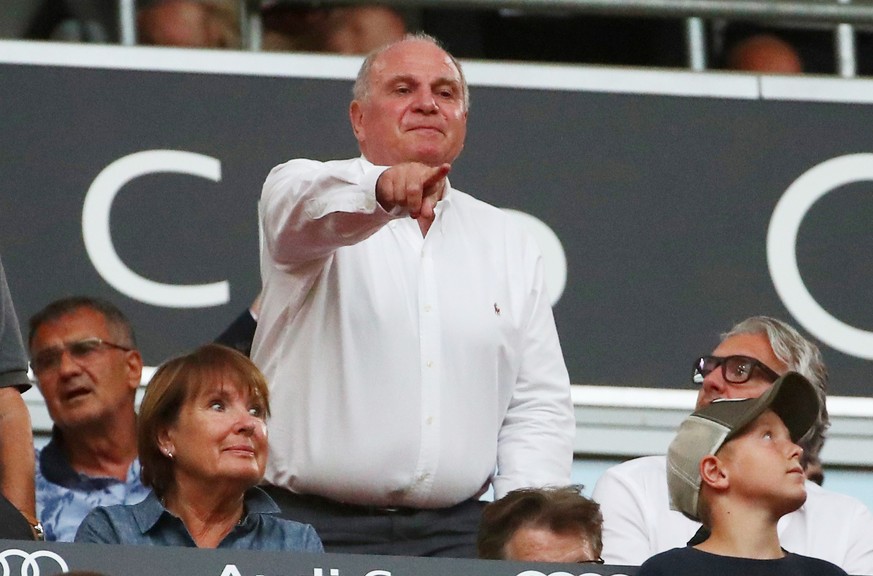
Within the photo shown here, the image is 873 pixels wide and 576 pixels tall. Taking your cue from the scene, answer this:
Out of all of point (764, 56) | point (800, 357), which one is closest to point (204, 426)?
point (800, 357)

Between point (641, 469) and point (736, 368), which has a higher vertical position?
point (736, 368)

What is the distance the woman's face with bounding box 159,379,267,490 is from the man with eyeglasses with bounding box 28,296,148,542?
999mm

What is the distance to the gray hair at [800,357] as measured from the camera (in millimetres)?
4801

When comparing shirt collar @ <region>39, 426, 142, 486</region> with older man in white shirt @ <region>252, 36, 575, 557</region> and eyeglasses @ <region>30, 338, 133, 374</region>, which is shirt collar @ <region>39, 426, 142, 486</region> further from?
older man in white shirt @ <region>252, 36, 575, 557</region>

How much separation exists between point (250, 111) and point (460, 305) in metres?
2.01

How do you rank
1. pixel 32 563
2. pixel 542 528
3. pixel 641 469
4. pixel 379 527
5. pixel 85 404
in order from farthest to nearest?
pixel 85 404 < pixel 641 469 < pixel 379 527 < pixel 542 528 < pixel 32 563

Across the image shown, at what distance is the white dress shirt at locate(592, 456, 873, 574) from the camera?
4.52m

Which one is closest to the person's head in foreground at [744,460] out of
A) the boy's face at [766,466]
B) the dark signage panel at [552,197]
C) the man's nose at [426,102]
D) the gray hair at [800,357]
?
the boy's face at [766,466]

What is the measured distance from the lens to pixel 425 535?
4422 millimetres

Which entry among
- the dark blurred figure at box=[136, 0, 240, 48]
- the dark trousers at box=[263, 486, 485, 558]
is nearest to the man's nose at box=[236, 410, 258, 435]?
the dark trousers at box=[263, 486, 485, 558]

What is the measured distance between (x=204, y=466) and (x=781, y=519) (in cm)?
135

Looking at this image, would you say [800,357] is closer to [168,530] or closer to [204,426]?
[204,426]

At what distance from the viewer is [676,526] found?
4.59 meters

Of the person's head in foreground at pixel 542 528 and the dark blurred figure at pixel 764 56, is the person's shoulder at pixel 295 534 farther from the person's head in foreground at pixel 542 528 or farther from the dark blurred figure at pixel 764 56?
the dark blurred figure at pixel 764 56
